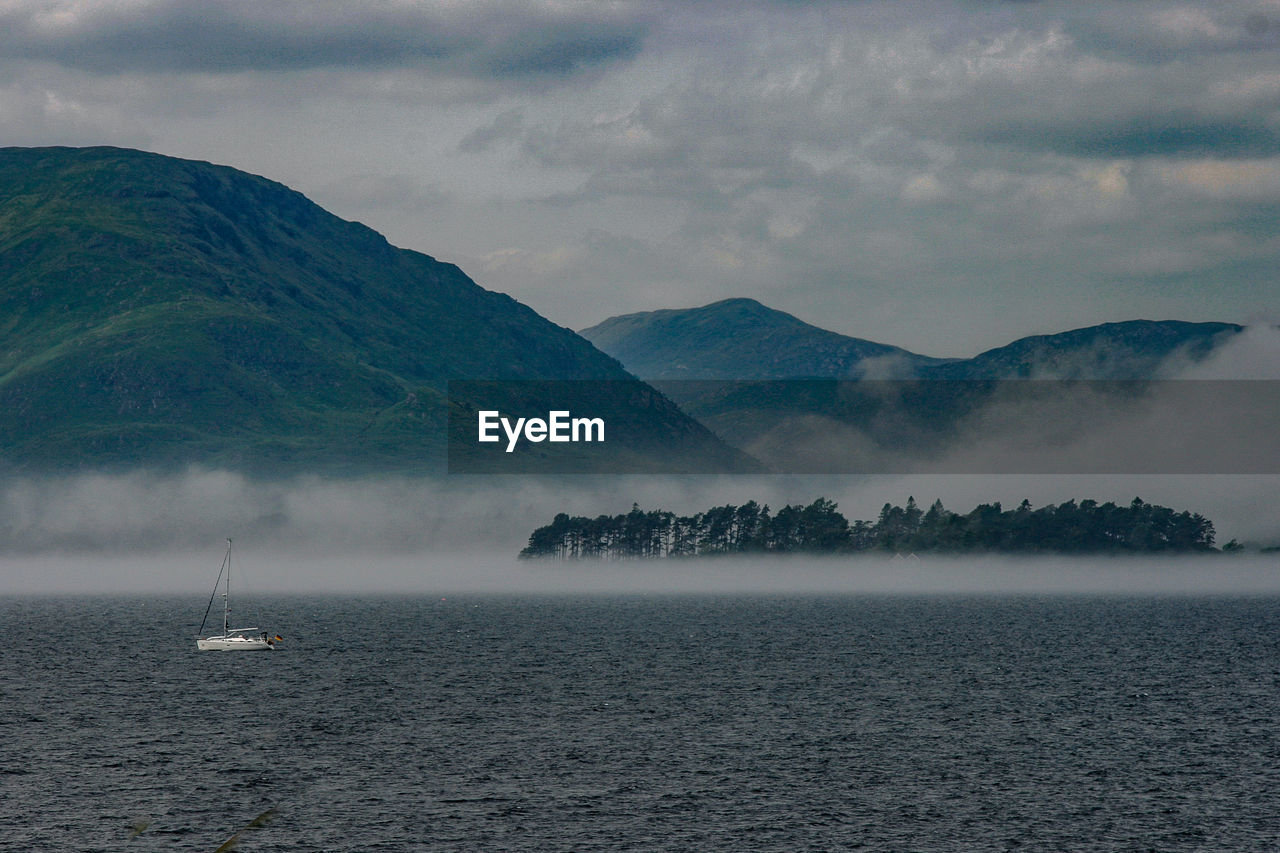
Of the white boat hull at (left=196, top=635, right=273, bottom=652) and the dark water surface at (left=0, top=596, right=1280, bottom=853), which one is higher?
the white boat hull at (left=196, top=635, right=273, bottom=652)

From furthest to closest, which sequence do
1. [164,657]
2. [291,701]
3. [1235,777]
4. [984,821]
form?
[164,657] → [291,701] → [1235,777] → [984,821]

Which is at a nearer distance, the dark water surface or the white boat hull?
the dark water surface

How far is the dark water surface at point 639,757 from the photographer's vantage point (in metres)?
79.6

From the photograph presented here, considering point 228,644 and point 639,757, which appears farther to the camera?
point 228,644

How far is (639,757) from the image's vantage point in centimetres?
10212

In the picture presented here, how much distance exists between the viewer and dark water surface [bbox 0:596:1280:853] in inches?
3135

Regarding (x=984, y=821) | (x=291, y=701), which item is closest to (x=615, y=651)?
(x=291, y=701)

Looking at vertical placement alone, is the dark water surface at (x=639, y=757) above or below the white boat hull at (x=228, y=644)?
below

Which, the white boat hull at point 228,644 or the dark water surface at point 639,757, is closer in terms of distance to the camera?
the dark water surface at point 639,757

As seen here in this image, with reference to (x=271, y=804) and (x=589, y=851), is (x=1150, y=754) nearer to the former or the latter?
(x=589, y=851)

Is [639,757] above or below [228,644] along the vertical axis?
below

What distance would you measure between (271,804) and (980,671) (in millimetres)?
104903

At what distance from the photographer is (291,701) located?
445ft

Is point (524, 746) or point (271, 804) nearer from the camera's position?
point (271, 804)
